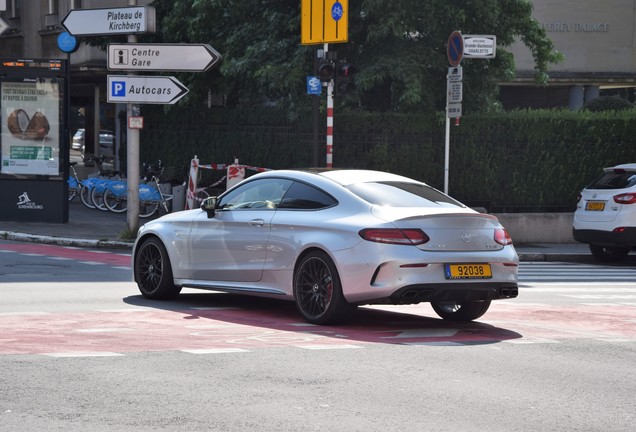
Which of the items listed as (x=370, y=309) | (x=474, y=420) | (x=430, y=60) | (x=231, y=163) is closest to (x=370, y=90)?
(x=430, y=60)

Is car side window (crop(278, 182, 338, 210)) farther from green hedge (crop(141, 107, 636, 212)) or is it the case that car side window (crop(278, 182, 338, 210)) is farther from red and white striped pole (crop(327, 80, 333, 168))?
green hedge (crop(141, 107, 636, 212))

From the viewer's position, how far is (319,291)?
36.7ft

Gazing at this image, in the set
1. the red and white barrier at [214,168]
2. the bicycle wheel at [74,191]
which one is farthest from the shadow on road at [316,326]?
A: the bicycle wheel at [74,191]

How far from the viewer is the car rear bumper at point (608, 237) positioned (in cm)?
2122

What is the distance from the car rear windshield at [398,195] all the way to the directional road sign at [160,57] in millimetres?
9320

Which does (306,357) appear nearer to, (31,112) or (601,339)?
(601,339)

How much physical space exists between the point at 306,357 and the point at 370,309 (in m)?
3.69

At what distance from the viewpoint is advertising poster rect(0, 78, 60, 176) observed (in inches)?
976

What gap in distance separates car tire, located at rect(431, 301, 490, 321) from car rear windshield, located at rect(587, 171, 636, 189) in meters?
10.1

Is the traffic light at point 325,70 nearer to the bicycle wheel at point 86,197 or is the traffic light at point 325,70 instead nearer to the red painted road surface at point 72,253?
the red painted road surface at point 72,253

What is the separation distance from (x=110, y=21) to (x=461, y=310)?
36.2 ft

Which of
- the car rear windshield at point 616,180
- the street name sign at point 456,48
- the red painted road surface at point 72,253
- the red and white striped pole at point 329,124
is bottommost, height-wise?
the red painted road surface at point 72,253

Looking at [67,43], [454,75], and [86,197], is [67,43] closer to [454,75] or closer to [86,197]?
[86,197]

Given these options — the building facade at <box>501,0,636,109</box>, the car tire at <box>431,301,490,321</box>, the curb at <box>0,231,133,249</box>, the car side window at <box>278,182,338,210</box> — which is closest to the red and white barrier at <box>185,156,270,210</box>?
the curb at <box>0,231,133,249</box>
